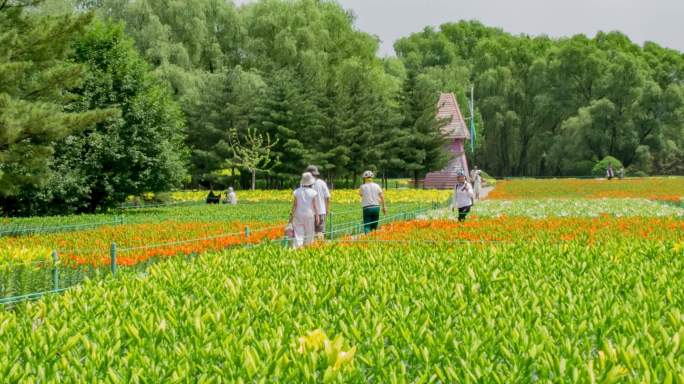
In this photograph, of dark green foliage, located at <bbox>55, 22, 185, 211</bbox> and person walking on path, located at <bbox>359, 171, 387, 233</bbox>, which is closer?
person walking on path, located at <bbox>359, 171, 387, 233</bbox>

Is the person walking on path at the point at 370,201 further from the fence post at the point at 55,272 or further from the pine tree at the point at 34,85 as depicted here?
the pine tree at the point at 34,85

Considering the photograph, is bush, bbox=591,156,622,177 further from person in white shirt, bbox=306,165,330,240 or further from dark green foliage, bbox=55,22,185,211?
person in white shirt, bbox=306,165,330,240

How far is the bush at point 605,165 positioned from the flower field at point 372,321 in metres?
65.5

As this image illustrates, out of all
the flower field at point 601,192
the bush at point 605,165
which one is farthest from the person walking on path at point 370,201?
the bush at point 605,165

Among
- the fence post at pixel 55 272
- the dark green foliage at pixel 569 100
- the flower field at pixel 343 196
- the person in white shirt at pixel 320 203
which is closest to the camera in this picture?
the fence post at pixel 55 272

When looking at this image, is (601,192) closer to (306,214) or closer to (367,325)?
(306,214)

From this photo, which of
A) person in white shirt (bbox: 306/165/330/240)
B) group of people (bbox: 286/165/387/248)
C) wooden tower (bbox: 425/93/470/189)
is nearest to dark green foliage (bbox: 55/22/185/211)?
person in white shirt (bbox: 306/165/330/240)

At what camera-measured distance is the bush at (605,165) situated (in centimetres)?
7044

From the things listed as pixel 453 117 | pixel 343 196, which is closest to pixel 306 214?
pixel 343 196

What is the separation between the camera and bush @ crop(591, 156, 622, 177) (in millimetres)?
70438

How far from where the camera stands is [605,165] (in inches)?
2781

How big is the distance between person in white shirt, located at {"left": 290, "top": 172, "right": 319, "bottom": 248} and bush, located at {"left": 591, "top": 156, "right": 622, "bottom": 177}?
208 feet

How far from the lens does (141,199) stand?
124 ft

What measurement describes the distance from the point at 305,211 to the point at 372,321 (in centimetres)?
784
